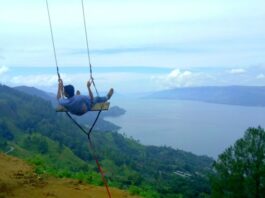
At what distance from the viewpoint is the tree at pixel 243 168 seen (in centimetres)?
1725

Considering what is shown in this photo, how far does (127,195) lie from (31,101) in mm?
115172

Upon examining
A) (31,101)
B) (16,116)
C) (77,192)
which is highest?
(31,101)

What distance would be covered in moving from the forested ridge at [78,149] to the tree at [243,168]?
17495mm

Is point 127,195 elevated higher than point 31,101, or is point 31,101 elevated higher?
point 31,101

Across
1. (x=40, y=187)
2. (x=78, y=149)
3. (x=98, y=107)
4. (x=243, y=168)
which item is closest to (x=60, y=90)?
(x=98, y=107)

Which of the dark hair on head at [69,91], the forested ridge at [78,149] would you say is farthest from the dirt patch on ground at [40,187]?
the forested ridge at [78,149]

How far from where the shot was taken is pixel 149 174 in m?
76.5

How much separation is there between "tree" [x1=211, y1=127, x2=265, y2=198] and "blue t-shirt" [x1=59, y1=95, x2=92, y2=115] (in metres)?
11.4

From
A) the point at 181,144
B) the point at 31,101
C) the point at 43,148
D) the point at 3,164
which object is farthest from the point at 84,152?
the point at 181,144

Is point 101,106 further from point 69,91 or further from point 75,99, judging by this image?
point 69,91

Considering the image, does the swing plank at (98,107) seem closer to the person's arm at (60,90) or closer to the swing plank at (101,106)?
the swing plank at (101,106)

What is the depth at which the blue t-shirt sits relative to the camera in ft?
24.9

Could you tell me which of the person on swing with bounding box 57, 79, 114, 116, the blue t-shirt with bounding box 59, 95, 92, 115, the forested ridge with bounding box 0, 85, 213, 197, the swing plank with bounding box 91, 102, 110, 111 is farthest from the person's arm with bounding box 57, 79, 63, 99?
the forested ridge with bounding box 0, 85, 213, 197

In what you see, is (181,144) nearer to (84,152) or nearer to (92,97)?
(84,152)
